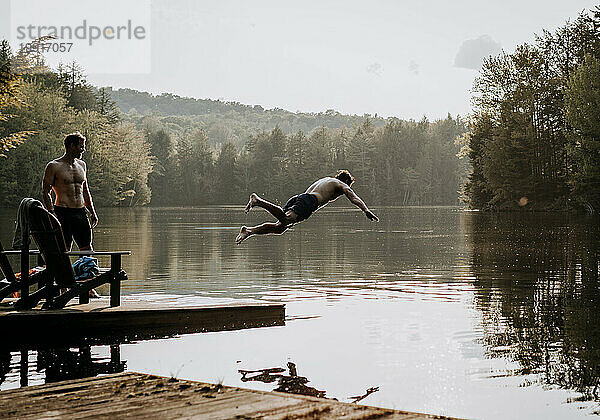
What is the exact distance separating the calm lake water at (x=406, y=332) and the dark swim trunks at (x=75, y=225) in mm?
2456

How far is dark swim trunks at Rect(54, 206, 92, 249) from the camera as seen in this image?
1177 cm

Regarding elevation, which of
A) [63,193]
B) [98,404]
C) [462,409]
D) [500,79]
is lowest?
[462,409]

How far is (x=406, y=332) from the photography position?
10961 mm

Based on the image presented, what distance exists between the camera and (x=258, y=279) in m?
17.7

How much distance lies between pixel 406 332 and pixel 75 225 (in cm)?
468

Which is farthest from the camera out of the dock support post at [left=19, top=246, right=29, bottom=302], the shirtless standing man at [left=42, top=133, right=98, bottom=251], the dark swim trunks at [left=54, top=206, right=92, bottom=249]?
the dark swim trunks at [left=54, top=206, right=92, bottom=249]

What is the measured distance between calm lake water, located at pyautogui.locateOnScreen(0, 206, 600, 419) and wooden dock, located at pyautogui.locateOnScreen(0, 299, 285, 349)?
312 mm

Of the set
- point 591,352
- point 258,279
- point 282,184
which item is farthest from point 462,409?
point 282,184

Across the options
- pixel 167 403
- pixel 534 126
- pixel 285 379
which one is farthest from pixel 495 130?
pixel 167 403

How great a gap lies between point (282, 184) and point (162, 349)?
136333mm

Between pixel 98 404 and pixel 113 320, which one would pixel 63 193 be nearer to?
pixel 113 320

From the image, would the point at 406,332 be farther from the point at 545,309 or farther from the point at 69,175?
the point at 69,175

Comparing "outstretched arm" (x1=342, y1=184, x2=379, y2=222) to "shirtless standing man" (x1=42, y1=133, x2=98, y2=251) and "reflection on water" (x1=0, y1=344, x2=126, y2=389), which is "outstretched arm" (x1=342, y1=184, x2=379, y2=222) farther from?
"reflection on water" (x1=0, y1=344, x2=126, y2=389)

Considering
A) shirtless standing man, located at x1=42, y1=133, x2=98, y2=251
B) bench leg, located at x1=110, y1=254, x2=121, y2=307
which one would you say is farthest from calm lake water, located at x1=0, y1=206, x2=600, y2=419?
shirtless standing man, located at x1=42, y1=133, x2=98, y2=251
